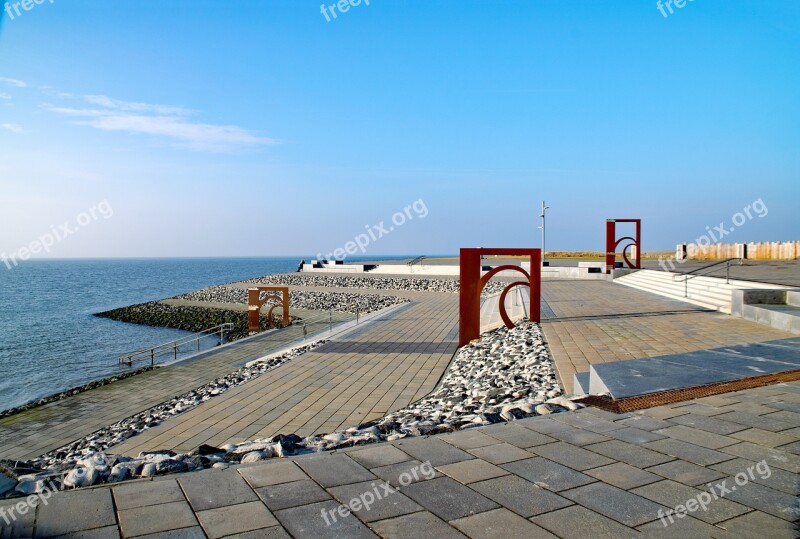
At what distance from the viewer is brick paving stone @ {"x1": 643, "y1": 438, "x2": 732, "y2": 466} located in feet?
11.7

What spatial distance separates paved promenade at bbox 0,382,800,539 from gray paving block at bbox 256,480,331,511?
0.01 meters

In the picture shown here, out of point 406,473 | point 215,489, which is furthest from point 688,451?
point 215,489

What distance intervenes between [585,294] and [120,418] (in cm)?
1510

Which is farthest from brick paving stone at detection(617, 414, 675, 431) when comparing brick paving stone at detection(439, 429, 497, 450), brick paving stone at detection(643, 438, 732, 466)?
brick paving stone at detection(439, 429, 497, 450)

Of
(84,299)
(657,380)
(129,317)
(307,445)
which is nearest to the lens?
(307,445)

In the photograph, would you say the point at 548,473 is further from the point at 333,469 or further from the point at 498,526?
the point at 333,469

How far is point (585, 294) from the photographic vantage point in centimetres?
1920

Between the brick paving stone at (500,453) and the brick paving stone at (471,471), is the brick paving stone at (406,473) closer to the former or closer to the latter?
the brick paving stone at (471,471)

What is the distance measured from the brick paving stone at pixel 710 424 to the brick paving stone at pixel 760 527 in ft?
4.47

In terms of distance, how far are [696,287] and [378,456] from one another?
1536cm

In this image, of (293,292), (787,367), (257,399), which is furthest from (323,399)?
(293,292)

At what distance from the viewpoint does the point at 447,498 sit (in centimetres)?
307

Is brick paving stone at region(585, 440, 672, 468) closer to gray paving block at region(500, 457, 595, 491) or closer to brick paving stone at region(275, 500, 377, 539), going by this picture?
gray paving block at region(500, 457, 595, 491)

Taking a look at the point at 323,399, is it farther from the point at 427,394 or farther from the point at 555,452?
the point at 555,452
